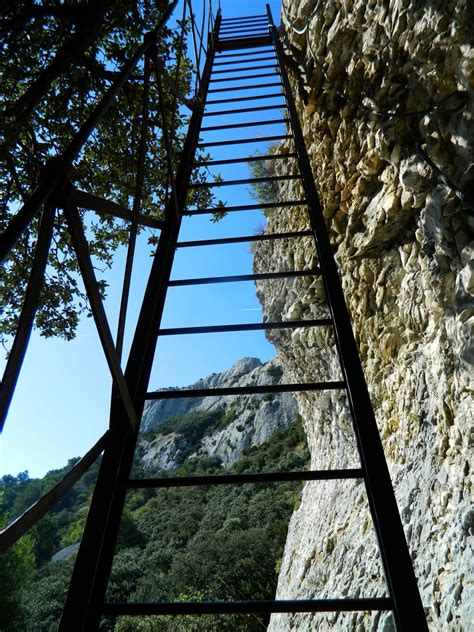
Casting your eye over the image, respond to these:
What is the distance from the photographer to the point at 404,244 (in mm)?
3703

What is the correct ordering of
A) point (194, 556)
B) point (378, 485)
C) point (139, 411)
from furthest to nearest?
point (194, 556), point (139, 411), point (378, 485)

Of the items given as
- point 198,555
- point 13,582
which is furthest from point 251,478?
point 13,582

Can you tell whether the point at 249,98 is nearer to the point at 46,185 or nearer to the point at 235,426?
the point at 46,185

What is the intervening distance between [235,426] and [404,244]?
44.9 metres

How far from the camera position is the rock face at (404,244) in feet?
8.98

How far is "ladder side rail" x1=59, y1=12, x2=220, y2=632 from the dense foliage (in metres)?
13.7

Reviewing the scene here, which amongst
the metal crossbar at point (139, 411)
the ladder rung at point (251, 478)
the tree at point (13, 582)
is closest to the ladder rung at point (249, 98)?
A: the metal crossbar at point (139, 411)

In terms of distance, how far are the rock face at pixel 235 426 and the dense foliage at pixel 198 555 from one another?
18.4ft

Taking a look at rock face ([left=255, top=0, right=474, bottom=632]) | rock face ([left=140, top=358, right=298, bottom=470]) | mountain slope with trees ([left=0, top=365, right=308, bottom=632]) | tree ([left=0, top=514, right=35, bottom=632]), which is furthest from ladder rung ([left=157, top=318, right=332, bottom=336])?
rock face ([left=140, top=358, right=298, bottom=470])

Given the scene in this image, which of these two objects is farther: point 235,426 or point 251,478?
point 235,426

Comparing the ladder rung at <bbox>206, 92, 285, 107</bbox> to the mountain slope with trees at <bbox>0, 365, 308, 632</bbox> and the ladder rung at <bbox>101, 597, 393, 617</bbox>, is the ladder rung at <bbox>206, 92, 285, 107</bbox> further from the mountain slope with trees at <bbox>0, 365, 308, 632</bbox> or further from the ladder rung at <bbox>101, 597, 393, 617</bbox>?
the mountain slope with trees at <bbox>0, 365, 308, 632</bbox>

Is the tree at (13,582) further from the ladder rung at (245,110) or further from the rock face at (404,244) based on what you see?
the ladder rung at (245,110)

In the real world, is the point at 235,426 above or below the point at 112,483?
above

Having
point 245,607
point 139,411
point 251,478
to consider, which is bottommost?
point 245,607
